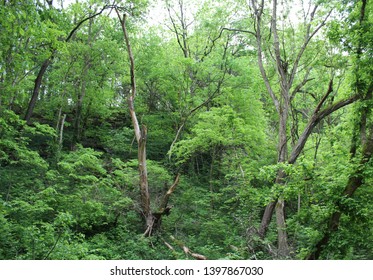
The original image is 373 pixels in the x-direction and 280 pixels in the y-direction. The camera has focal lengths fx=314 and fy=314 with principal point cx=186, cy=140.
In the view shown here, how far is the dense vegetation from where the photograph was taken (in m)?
5.84

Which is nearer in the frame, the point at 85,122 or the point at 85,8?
the point at 85,8

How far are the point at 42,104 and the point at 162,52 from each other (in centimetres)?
630

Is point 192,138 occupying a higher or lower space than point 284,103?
lower

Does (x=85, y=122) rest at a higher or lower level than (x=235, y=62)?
lower

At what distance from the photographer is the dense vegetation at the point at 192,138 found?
584 cm

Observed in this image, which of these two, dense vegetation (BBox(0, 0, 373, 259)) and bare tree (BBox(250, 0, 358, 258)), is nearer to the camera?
dense vegetation (BBox(0, 0, 373, 259))

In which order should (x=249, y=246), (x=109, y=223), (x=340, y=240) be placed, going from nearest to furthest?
(x=340, y=240) < (x=249, y=246) < (x=109, y=223)

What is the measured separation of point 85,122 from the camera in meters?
15.3

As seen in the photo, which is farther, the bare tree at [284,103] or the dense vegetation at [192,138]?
the bare tree at [284,103]

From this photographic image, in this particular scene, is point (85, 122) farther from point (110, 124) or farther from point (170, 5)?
point (170, 5)

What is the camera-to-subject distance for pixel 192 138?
12695mm

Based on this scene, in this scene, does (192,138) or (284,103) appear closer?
(284,103)

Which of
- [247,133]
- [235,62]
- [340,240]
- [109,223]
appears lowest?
[109,223]

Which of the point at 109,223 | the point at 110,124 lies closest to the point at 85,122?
the point at 110,124
